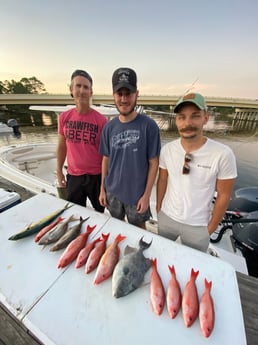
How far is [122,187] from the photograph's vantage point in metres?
1.85

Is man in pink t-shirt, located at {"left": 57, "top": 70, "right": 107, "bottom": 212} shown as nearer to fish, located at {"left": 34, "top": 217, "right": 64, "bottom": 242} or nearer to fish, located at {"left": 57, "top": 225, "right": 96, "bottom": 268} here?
fish, located at {"left": 34, "top": 217, "right": 64, "bottom": 242}

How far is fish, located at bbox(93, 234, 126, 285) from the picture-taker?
95 centimetres

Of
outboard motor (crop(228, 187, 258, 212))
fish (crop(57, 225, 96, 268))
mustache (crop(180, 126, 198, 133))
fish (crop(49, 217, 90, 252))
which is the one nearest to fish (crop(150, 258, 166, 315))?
fish (crop(57, 225, 96, 268))

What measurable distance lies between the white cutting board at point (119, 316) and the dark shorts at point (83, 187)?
1.30 m

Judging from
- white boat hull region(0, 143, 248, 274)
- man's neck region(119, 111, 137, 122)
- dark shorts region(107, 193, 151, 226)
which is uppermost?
man's neck region(119, 111, 137, 122)

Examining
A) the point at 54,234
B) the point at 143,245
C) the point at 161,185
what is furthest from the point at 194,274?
the point at 54,234

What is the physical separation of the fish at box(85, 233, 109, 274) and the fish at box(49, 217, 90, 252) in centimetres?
21

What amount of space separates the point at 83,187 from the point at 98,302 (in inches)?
61.1

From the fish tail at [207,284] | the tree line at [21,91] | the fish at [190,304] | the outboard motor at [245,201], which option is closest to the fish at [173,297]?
the fish at [190,304]

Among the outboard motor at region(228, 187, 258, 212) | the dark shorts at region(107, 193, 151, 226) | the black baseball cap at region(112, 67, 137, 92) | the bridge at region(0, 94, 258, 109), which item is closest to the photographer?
the black baseball cap at region(112, 67, 137, 92)

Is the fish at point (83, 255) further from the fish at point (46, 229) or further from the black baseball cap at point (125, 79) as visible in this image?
the black baseball cap at point (125, 79)

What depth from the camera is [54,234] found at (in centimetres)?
123

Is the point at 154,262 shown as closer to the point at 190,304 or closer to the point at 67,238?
the point at 190,304

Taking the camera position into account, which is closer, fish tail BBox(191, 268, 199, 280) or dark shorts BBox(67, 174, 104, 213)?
fish tail BBox(191, 268, 199, 280)
